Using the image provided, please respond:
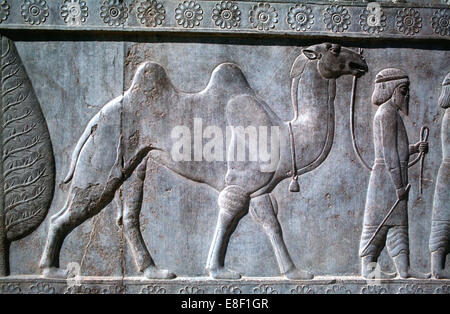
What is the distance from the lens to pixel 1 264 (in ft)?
12.6

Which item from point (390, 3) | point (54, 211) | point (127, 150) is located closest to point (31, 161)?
point (54, 211)

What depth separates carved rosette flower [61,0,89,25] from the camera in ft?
12.6

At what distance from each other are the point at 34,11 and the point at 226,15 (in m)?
1.47

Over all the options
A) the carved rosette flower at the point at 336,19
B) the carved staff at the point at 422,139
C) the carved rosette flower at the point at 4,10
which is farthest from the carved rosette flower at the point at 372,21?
the carved rosette flower at the point at 4,10

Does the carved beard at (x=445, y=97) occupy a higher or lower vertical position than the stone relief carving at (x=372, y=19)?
lower

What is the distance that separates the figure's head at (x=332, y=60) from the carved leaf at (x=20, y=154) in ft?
6.74

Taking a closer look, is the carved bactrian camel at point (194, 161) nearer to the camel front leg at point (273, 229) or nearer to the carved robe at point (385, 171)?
the camel front leg at point (273, 229)

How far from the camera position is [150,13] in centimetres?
387

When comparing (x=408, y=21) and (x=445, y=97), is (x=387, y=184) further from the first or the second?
(x=408, y=21)

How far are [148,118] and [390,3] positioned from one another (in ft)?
6.98

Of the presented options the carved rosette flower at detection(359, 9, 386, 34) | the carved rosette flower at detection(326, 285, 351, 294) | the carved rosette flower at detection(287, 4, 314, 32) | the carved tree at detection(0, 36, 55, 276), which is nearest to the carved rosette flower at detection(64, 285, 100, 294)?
the carved tree at detection(0, 36, 55, 276)

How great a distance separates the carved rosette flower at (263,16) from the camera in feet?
12.9

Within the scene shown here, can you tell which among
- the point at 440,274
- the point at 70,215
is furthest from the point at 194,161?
the point at 440,274
